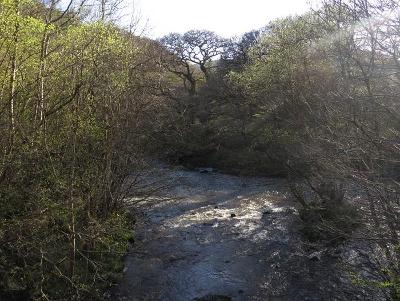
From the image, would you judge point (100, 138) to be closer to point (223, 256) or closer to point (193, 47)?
point (223, 256)

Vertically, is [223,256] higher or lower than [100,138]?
lower

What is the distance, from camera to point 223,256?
14.6 meters

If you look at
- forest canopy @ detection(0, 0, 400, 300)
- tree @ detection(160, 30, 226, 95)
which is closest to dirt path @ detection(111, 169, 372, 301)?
forest canopy @ detection(0, 0, 400, 300)

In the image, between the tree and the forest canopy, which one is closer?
the forest canopy

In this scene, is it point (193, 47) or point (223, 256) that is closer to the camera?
point (223, 256)

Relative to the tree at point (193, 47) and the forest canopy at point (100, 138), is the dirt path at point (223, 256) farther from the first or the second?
the tree at point (193, 47)

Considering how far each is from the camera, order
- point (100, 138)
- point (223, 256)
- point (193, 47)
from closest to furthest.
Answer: point (100, 138), point (223, 256), point (193, 47)

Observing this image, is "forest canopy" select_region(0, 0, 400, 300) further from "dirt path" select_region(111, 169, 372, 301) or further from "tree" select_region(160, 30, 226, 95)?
"tree" select_region(160, 30, 226, 95)

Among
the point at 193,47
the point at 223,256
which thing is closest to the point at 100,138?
the point at 223,256

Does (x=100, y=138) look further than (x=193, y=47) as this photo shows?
No

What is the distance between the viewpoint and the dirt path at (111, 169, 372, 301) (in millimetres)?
12016

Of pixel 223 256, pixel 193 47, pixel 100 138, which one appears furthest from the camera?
pixel 193 47

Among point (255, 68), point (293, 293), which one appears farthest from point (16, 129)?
point (255, 68)

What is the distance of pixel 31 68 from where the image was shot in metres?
10.8
